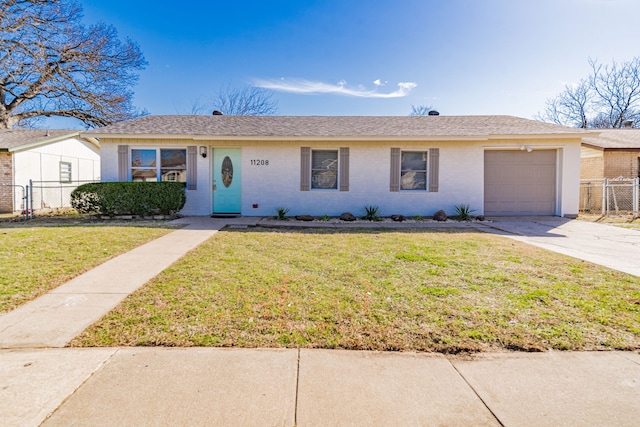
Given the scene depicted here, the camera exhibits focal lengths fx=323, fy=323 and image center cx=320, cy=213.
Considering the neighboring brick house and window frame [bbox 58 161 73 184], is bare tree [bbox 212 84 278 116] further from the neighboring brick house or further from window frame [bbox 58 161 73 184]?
the neighboring brick house

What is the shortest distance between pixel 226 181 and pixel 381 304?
9141mm

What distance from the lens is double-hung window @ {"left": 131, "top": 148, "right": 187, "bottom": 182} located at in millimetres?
11203

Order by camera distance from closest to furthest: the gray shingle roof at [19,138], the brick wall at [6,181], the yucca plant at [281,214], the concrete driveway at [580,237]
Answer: the concrete driveway at [580,237] → the yucca plant at [281,214] → the brick wall at [6,181] → the gray shingle roof at [19,138]

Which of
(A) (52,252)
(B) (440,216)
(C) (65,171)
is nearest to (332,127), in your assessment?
(B) (440,216)

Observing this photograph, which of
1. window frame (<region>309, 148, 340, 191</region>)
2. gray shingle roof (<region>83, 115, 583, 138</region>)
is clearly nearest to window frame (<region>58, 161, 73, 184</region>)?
gray shingle roof (<region>83, 115, 583, 138</region>)

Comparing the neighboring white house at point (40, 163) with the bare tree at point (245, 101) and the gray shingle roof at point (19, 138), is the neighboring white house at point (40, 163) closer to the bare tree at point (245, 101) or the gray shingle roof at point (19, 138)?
the gray shingle roof at point (19, 138)

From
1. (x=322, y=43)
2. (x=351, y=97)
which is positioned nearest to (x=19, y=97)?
(x=322, y=43)

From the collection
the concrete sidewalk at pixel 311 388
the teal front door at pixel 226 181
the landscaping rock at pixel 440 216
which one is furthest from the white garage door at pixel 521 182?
the concrete sidewalk at pixel 311 388

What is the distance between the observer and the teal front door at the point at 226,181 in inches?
447

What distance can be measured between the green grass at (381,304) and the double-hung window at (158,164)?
21.7ft

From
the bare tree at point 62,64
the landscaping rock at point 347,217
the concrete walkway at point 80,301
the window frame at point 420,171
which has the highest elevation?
the bare tree at point 62,64

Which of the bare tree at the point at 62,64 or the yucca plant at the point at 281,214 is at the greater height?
the bare tree at the point at 62,64

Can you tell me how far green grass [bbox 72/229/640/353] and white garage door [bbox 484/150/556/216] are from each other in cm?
627

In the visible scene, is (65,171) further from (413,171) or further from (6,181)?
(413,171)
